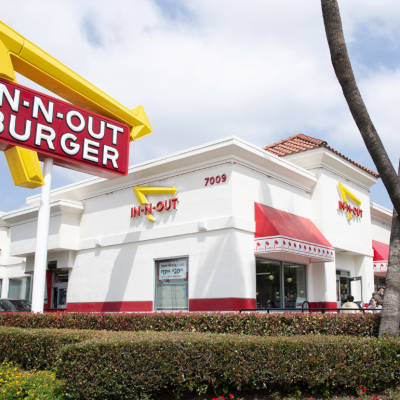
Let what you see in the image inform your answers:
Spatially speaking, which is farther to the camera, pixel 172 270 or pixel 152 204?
pixel 152 204

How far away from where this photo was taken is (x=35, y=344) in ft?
29.6

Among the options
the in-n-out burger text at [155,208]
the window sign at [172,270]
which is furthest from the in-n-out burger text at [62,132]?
the window sign at [172,270]

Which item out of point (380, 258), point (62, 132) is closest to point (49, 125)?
point (62, 132)

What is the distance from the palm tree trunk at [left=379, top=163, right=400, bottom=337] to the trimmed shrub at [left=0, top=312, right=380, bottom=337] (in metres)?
0.45

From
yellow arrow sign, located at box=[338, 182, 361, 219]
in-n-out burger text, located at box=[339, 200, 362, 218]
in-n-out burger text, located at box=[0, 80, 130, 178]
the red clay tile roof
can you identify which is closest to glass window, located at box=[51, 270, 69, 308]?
Result: in-n-out burger text, located at box=[0, 80, 130, 178]

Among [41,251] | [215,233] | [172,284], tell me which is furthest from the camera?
[172,284]

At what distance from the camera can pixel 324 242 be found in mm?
16188

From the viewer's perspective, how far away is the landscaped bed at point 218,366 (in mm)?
6656

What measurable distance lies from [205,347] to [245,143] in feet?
29.0

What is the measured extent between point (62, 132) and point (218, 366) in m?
8.04

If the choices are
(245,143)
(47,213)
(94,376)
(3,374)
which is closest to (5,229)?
(47,213)

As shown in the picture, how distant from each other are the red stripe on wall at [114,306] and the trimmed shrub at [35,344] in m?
6.17

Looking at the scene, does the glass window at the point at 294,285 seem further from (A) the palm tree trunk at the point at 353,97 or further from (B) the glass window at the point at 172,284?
(A) the palm tree trunk at the point at 353,97

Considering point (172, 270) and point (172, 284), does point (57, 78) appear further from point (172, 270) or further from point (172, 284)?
point (172, 284)
